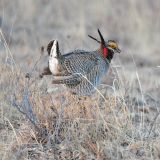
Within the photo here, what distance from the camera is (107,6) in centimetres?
1288

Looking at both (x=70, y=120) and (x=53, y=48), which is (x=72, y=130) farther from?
(x=53, y=48)

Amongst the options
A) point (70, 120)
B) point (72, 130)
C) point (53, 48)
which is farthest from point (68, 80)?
point (72, 130)

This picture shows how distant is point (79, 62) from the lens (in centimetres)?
651

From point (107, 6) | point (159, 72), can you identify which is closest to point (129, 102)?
point (159, 72)

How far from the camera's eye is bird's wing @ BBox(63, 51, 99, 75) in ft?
21.1

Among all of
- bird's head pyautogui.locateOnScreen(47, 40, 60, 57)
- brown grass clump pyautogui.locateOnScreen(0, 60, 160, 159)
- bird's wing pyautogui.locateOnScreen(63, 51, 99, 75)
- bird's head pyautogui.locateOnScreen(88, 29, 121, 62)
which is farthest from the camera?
bird's head pyautogui.locateOnScreen(88, 29, 121, 62)

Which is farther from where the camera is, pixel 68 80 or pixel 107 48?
pixel 107 48

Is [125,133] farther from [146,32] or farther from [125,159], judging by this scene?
[146,32]

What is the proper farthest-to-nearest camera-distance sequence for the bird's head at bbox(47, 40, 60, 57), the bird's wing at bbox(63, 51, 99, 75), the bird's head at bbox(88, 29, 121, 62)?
the bird's head at bbox(88, 29, 121, 62)
the bird's wing at bbox(63, 51, 99, 75)
the bird's head at bbox(47, 40, 60, 57)

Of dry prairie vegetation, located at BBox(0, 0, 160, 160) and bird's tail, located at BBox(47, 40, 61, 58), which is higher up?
bird's tail, located at BBox(47, 40, 61, 58)

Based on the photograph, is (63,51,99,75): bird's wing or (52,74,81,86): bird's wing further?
(63,51,99,75): bird's wing

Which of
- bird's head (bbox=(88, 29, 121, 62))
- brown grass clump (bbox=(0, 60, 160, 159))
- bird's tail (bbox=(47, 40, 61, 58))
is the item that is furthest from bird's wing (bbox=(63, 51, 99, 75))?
brown grass clump (bbox=(0, 60, 160, 159))

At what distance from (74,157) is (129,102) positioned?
1577mm

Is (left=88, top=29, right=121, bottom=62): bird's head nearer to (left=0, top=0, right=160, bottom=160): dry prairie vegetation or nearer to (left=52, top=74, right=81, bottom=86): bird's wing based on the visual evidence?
(left=0, top=0, right=160, bottom=160): dry prairie vegetation
